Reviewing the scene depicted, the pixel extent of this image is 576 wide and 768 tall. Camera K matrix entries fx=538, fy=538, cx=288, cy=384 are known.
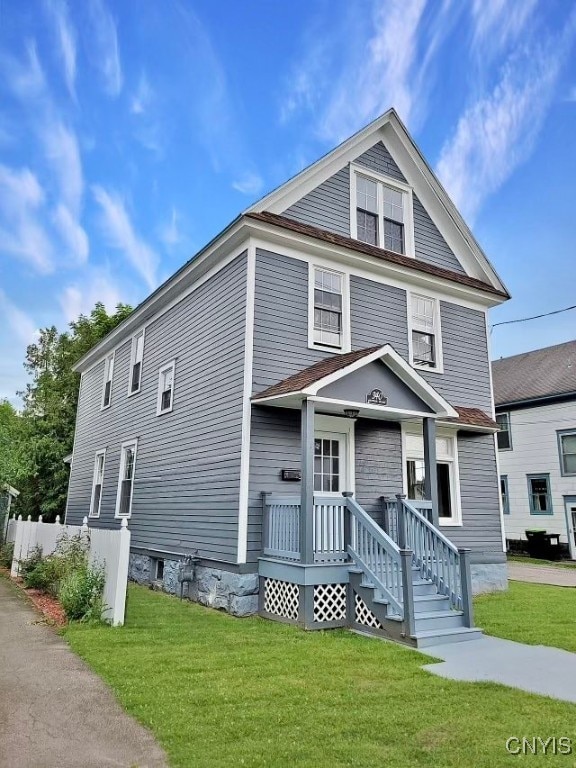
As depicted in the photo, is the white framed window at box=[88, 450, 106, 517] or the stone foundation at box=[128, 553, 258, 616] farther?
the white framed window at box=[88, 450, 106, 517]

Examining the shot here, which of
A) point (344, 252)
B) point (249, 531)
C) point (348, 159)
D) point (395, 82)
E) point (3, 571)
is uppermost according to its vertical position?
point (395, 82)

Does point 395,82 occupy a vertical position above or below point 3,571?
above

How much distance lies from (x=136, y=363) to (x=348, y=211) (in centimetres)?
694

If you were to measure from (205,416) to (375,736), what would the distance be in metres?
7.13

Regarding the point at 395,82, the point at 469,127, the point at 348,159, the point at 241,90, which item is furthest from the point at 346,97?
the point at 348,159

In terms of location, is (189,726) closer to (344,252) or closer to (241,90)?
(344,252)

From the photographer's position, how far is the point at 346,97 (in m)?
16.3

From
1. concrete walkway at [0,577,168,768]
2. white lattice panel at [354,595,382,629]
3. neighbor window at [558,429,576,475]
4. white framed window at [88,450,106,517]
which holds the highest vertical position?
neighbor window at [558,429,576,475]

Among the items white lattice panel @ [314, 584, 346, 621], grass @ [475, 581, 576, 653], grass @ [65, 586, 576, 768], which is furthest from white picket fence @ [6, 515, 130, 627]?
grass @ [475, 581, 576, 653]

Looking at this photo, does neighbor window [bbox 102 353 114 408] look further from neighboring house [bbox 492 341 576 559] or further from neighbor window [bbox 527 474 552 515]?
neighbor window [bbox 527 474 552 515]

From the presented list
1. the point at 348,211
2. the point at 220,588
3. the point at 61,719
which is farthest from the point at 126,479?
the point at 61,719

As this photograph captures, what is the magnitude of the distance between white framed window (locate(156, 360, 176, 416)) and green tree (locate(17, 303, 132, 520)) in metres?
8.93

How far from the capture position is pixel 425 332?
1191 centimetres

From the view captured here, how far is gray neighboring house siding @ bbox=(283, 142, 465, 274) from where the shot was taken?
1077cm
